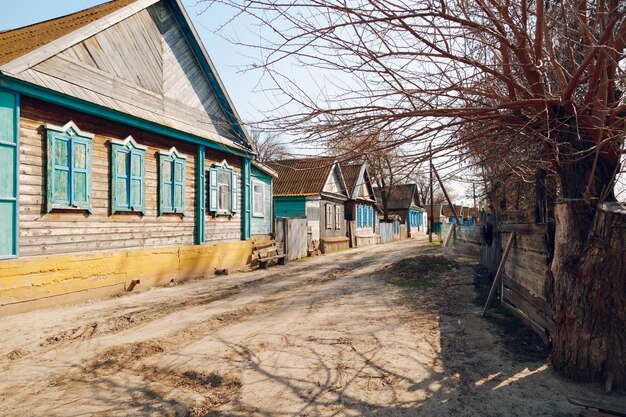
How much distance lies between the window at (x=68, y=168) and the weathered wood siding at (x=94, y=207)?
14 centimetres

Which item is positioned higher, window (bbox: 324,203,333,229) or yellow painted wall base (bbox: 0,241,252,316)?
window (bbox: 324,203,333,229)

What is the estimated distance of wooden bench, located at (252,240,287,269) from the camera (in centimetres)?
1481

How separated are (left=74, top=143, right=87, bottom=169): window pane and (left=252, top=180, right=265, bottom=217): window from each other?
7.71 metres

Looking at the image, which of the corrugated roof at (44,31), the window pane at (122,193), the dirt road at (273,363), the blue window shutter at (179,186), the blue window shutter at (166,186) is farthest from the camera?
the blue window shutter at (179,186)

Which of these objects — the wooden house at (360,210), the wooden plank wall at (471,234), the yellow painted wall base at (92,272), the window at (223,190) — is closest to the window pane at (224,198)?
the window at (223,190)

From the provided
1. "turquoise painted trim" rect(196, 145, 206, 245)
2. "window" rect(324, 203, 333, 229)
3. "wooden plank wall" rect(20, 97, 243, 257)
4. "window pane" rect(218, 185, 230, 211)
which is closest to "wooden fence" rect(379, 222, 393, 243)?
"window" rect(324, 203, 333, 229)

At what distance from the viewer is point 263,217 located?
16656 mm

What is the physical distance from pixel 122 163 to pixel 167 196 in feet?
5.66

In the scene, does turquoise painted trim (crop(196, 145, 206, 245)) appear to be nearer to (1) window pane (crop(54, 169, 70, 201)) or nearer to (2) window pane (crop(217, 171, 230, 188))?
(2) window pane (crop(217, 171, 230, 188))

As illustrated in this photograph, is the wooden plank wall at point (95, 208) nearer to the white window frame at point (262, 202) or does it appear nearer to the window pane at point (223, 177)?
the window pane at point (223, 177)

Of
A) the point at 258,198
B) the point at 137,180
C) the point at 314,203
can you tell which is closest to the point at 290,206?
the point at 314,203

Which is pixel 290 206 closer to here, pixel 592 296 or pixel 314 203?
pixel 314 203

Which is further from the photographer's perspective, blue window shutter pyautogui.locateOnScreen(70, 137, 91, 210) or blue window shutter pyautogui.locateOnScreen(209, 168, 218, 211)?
blue window shutter pyautogui.locateOnScreen(209, 168, 218, 211)

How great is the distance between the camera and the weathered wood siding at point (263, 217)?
15969 millimetres
